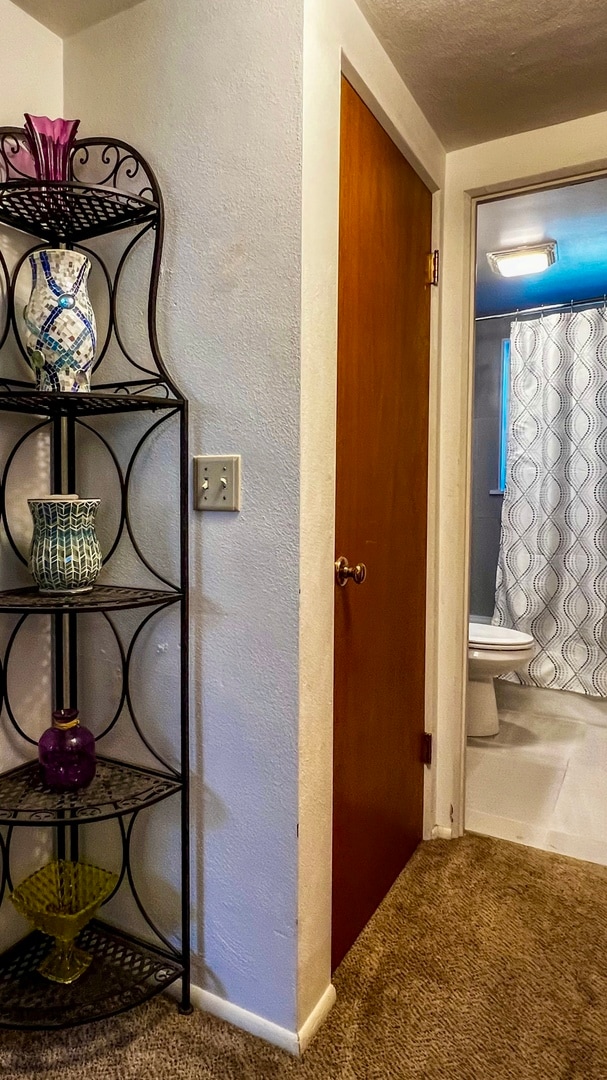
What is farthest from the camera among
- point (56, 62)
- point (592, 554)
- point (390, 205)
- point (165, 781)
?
point (592, 554)

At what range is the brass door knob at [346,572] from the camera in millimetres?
1443

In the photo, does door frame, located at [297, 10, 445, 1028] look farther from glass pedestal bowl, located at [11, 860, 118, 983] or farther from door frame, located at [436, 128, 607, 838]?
door frame, located at [436, 128, 607, 838]

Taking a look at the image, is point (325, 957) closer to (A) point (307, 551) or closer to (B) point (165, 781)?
(B) point (165, 781)

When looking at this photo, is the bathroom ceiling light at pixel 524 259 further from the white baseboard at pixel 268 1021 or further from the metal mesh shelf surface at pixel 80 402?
the white baseboard at pixel 268 1021

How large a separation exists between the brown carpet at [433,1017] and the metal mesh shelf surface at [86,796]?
0.43 meters

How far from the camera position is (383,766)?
1749mm

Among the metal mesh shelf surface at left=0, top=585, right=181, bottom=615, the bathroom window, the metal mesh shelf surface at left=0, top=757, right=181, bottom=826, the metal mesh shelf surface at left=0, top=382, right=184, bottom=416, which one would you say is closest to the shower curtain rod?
the bathroom window

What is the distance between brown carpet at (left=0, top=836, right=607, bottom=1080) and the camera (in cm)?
124

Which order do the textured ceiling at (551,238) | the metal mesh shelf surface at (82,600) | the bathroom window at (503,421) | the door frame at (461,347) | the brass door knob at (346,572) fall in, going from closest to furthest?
the metal mesh shelf surface at (82,600)
the brass door knob at (346,572)
the door frame at (461,347)
the textured ceiling at (551,238)
the bathroom window at (503,421)

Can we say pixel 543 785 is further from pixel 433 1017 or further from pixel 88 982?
pixel 88 982

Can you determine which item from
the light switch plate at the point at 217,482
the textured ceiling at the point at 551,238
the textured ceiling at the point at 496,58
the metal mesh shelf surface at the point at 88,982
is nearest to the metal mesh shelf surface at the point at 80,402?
the light switch plate at the point at 217,482

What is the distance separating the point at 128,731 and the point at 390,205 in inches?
54.6

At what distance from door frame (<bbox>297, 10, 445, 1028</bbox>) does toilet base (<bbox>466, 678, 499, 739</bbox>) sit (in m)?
1.62

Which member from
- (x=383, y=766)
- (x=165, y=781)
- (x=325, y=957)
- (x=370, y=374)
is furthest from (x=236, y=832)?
(x=370, y=374)
